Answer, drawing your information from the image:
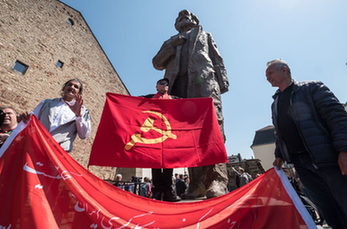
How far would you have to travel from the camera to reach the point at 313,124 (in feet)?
4.22

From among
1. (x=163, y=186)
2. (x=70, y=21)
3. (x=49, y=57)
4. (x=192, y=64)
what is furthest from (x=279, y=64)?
(x=70, y=21)

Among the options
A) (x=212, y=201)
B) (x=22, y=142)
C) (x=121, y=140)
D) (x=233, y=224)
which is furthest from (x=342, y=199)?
(x=22, y=142)

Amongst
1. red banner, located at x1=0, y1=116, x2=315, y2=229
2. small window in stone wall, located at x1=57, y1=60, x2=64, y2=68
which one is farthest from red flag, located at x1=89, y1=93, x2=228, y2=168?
small window in stone wall, located at x1=57, y1=60, x2=64, y2=68

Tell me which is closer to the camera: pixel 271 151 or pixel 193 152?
pixel 193 152

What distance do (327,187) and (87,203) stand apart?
1.75m

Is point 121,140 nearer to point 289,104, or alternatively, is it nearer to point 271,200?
point 271,200

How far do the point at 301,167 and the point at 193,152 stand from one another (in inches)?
43.4

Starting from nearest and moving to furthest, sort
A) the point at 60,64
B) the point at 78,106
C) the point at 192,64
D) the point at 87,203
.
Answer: the point at 87,203, the point at 78,106, the point at 192,64, the point at 60,64

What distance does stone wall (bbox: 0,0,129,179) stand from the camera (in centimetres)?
734

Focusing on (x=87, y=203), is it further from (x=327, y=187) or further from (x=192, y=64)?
(x=192, y=64)

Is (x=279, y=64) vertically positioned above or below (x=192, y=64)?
below

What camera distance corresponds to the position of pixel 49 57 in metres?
9.11

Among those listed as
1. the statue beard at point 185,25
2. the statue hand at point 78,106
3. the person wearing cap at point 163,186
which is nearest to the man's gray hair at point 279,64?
the person wearing cap at point 163,186

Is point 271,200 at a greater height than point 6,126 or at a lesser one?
lesser
